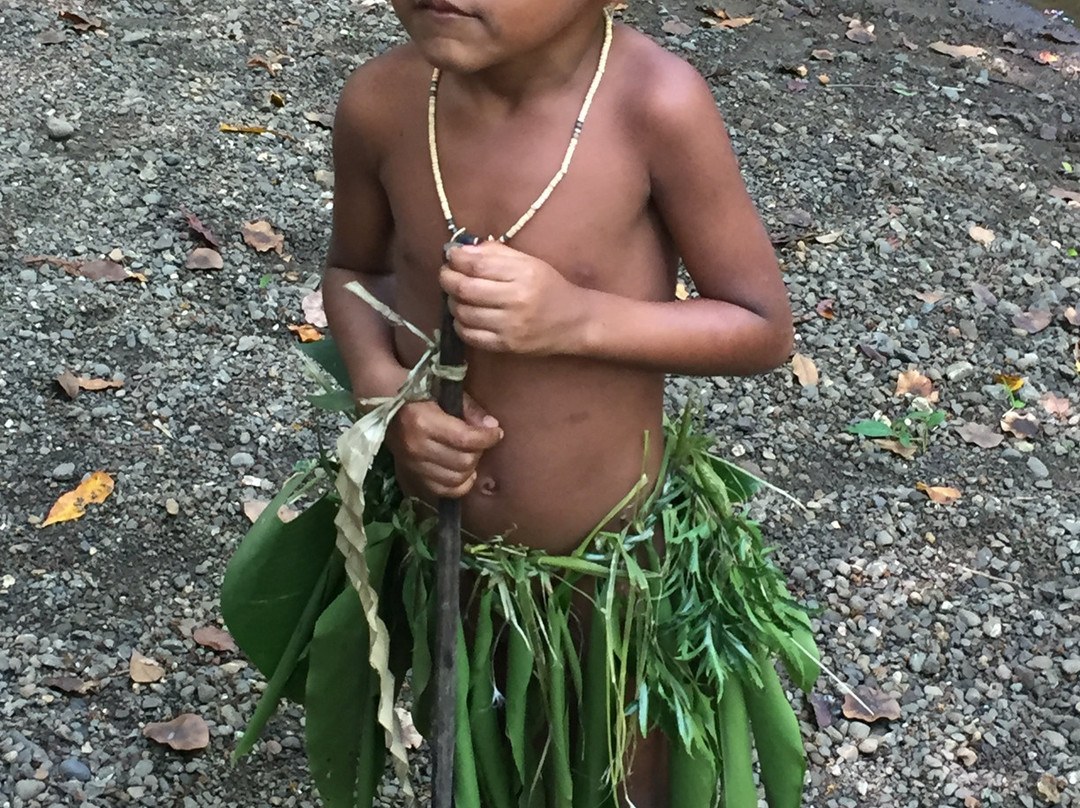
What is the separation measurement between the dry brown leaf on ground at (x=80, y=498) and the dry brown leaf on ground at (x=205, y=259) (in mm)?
741

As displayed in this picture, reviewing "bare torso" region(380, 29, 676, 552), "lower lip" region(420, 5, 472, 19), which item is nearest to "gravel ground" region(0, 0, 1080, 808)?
"bare torso" region(380, 29, 676, 552)

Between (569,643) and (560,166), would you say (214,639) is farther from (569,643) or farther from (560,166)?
(560,166)

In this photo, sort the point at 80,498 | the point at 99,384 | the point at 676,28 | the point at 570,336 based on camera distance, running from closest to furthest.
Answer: the point at 570,336, the point at 80,498, the point at 99,384, the point at 676,28

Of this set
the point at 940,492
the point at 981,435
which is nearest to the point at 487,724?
the point at 940,492

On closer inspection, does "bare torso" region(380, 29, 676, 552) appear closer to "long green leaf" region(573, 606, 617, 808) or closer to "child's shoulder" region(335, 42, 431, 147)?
"child's shoulder" region(335, 42, 431, 147)

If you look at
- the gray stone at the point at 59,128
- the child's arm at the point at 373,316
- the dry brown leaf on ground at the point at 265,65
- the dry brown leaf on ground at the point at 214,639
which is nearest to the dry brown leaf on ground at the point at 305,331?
the dry brown leaf on ground at the point at 214,639

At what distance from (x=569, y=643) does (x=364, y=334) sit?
0.42 m

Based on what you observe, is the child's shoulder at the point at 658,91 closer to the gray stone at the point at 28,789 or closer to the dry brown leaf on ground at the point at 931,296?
the gray stone at the point at 28,789

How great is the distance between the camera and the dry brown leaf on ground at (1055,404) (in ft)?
9.38

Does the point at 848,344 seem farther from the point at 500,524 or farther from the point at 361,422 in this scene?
the point at 361,422

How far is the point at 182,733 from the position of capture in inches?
79.2

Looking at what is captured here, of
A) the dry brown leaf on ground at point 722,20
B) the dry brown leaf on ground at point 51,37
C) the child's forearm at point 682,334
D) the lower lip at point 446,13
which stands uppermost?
the lower lip at point 446,13

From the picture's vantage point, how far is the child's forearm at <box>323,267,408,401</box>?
51.1 inches

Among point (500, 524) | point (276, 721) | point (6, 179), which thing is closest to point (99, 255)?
point (6, 179)
